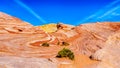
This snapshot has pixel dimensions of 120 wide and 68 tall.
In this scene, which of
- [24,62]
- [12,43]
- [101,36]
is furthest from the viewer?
[101,36]

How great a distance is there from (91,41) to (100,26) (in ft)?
48.6

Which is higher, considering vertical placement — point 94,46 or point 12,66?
point 94,46

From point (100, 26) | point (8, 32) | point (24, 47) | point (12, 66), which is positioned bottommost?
point (12, 66)

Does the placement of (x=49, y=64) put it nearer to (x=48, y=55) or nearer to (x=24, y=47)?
(x=48, y=55)

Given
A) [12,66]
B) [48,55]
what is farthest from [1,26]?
[12,66]

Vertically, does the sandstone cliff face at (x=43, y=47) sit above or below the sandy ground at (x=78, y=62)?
above

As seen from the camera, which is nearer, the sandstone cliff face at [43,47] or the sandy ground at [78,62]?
the sandstone cliff face at [43,47]

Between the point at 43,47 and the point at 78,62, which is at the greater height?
the point at 43,47

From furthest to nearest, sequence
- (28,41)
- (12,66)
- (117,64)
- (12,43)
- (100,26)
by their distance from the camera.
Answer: (100,26) → (28,41) → (12,43) → (117,64) → (12,66)

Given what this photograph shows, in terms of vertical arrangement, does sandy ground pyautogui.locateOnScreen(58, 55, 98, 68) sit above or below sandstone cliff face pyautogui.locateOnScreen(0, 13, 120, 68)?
below

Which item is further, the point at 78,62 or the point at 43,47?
the point at 43,47

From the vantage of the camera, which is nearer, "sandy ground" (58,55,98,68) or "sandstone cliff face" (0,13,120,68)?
"sandstone cliff face" (0,13,120,68)

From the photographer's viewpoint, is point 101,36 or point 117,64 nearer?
point 117,64

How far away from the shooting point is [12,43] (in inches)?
1658
